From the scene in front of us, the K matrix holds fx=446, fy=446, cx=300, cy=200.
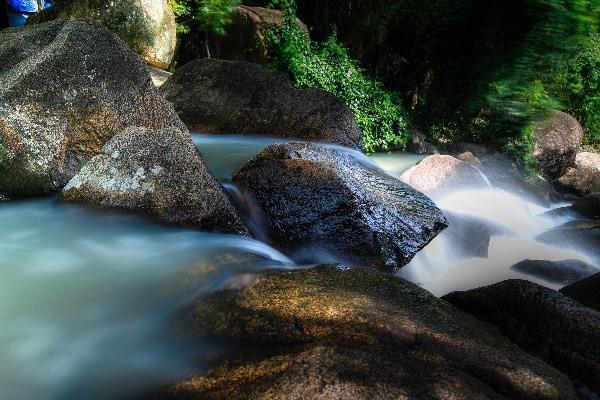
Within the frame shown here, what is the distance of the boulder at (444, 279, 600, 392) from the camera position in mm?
2189

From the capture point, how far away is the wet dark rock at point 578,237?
7.11m

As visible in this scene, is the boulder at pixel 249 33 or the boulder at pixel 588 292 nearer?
the boulder at pixel 588 292

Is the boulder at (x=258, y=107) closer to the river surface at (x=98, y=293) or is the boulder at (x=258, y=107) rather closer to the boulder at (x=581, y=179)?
the river surface at (x=98, y=293)

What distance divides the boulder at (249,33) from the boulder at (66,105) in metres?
6.90

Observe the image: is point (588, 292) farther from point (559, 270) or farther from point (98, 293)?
point (98, 293)

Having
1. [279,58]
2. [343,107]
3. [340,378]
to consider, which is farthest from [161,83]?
[340,378]

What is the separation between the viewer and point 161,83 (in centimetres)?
950

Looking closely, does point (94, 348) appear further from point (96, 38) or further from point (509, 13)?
point (509, 13)

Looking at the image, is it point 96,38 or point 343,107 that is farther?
point 343,107

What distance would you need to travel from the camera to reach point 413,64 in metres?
13.9

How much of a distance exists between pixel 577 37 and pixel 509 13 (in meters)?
2.29

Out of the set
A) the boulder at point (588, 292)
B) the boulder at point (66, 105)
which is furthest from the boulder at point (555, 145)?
the boulder at point (66, 105)

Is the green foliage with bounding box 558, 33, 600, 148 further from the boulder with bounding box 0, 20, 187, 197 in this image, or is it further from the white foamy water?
the boulder with bounding box 0, 20, 187, 197

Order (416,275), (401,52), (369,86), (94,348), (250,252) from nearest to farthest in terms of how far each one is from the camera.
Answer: (94,348), (250,252), (416,275), (369,86), (401,52)
